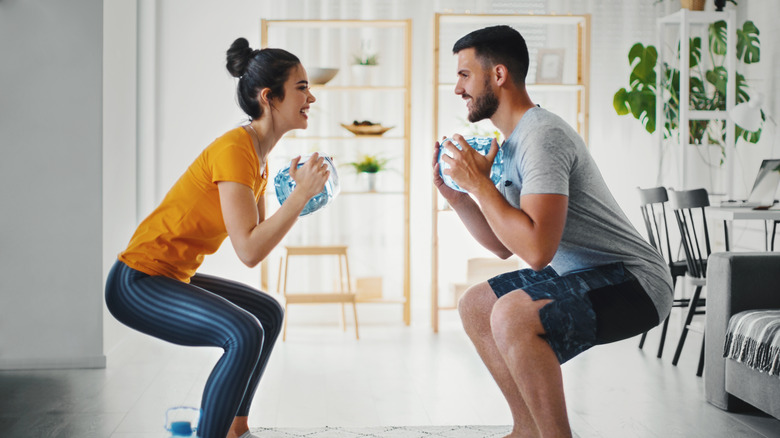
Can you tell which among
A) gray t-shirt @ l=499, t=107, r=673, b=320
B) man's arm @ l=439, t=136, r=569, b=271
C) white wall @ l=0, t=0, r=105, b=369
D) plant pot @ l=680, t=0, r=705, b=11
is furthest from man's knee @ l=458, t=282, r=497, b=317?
plant pot @ l=680, t=0, r=705, b=11

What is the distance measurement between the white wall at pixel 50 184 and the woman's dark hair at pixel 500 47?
1944 mm

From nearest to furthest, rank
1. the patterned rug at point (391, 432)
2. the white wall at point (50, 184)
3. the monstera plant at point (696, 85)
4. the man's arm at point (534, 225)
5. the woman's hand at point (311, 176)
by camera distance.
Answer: the man's arm at point (534, 225)
the woman's hand at point (311, 176)
the patterned rug at point (391, 432)
the white wall at point (50, 184)
the monstera plant at point (696, 85)

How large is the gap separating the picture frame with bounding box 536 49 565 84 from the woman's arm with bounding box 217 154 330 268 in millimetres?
2643

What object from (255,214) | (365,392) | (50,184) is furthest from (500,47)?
(50,184)

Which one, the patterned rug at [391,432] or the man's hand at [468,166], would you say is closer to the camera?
the man's hand at [468,166]

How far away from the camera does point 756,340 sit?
2.32 m

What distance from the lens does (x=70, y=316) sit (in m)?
3.24

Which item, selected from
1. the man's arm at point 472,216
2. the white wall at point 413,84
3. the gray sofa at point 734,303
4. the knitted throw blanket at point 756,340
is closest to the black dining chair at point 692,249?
the gray sofa at point 734,303

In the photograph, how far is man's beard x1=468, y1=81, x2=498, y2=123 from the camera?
1954mm

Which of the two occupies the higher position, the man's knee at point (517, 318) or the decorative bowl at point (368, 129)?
the decorative bowl at point (368, 129)

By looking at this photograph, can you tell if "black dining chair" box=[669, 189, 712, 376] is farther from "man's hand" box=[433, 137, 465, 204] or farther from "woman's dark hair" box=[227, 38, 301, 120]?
"woman's dark hair" box=[227, 38, 301, 120]

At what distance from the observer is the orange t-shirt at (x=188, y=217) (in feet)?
6.37

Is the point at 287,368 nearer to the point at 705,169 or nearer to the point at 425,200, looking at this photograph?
the point at 425,200

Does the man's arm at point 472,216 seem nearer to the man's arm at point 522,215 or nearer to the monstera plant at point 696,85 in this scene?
the man's arm at point 522,215
